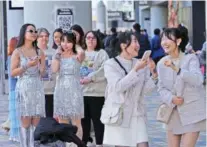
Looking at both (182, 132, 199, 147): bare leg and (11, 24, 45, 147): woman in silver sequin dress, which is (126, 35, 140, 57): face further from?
(11, 24, 45, 147): woman in silver sequin dress


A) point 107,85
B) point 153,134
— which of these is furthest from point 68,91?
point 153,134

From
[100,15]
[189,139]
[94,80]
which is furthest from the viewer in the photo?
[100,15]

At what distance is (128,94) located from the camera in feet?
21.4

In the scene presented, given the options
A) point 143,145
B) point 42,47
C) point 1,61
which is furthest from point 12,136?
point 1,61

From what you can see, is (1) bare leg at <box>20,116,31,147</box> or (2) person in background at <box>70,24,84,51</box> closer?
(1) bare leg at <box>20,116,31,147</box>

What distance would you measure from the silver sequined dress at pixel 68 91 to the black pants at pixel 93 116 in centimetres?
45

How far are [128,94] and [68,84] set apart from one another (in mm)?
1866

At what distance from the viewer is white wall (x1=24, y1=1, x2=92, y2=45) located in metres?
10.9

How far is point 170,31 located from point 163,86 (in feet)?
1.85

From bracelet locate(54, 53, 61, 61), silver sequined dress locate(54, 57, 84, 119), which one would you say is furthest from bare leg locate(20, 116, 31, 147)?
bracelet locate(54, 53, 61, 61)

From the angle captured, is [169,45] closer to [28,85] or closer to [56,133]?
[56,133]

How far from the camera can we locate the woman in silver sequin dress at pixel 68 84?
8.23 meters

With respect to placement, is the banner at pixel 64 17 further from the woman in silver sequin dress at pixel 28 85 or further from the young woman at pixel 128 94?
the young woman at pixel 128 94

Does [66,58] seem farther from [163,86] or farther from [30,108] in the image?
[163,86]
